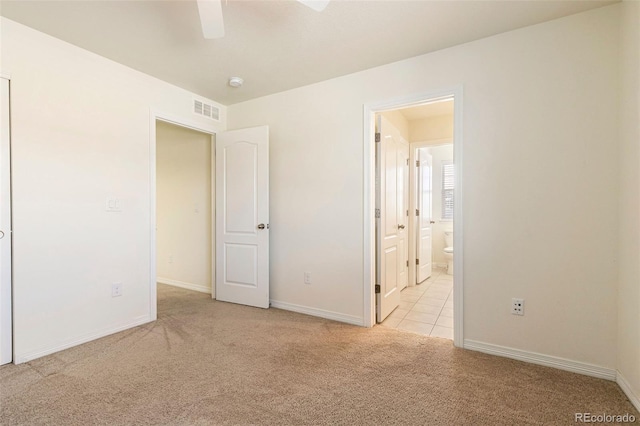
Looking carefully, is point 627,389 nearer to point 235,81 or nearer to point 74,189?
point 235,81

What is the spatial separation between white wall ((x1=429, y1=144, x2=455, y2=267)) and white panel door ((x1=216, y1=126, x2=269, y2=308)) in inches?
144

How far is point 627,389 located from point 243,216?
3342 millimetres

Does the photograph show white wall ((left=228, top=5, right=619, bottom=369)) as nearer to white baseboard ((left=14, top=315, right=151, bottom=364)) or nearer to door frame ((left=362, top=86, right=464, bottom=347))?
door frame ((left=362, top=86, right=464, bottom=347))

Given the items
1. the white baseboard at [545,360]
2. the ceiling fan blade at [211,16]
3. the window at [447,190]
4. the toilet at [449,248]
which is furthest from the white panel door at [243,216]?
the window at [447,190]

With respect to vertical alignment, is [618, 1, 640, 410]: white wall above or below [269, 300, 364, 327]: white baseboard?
above

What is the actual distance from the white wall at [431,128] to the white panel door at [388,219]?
0.88 metres

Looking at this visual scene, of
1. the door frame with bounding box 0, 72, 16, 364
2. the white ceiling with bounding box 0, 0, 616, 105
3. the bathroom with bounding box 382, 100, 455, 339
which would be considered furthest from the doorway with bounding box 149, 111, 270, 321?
the bathroom with bounding box 382, 100, 455, 339

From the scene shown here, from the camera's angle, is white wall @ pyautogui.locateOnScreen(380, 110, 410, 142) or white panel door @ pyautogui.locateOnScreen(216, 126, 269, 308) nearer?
white panel door @ pyautogui.locateOnScreen(216, 126, 269, 308)

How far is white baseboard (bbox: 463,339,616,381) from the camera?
1.97m

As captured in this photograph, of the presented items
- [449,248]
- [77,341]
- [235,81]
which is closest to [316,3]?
[235,81]

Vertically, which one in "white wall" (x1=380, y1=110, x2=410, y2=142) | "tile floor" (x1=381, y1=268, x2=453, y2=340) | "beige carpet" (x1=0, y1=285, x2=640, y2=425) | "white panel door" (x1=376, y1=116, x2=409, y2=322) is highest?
"white wall" (x1=380, y1=110, x2=410, y2=142)

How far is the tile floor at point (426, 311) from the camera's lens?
9.38 ft

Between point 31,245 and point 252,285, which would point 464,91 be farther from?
point 31,245

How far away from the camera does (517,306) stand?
2.24 meters
